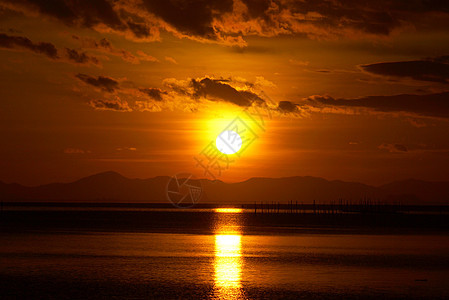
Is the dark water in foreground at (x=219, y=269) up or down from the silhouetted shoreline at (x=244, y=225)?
down

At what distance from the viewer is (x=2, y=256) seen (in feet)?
150

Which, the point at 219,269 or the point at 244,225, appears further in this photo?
the point at 244,225

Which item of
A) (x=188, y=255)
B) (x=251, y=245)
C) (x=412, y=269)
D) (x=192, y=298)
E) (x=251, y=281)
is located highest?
(x=251, y=245)

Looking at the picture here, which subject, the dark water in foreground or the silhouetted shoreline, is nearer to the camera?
the dark water in foreground

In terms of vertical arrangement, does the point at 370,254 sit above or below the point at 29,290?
above

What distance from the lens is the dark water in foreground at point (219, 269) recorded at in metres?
31.2

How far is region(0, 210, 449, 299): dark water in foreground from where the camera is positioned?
31.2 meters

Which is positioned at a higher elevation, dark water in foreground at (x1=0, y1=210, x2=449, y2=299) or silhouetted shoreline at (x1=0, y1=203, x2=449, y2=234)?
silhouetted shoreline at (x1=0, y1=203, x2=449, y2=234)

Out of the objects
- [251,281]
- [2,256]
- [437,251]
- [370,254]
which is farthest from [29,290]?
[437,251]

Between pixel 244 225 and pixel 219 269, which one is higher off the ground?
pixel 244 225

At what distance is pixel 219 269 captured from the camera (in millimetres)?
40156

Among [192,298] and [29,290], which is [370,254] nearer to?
[192,298]

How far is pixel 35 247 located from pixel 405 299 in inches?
1391

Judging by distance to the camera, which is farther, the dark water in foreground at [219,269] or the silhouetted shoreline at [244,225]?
the silhouetted shoreline at [244,225]
